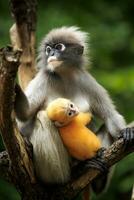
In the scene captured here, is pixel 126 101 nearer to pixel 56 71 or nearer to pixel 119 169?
pixel 119 169

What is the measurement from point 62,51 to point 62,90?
1.35 feet

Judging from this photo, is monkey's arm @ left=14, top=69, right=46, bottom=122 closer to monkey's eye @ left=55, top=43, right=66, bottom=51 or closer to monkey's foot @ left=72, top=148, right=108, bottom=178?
monkey's eye @ left=55, top=43, right=66, bottom=51

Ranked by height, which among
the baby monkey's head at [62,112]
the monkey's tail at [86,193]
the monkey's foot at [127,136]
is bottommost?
the monkey's tail at [86,193]

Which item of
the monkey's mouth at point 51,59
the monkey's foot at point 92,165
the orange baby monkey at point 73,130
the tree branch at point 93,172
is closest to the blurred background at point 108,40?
the monkey's mouth at point 51,59

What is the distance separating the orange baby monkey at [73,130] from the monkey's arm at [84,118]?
2 centimetres

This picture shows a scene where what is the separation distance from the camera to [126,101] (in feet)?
34.7

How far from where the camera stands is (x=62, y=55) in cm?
757

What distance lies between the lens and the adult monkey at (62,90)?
7.10m

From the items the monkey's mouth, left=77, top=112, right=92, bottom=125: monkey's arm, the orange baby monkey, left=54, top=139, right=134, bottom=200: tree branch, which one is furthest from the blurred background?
left=54, top=139, right=134, bottom=200: tree branch

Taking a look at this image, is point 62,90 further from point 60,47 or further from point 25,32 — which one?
point 25,32

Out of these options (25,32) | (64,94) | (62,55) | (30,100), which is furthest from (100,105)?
(25,32)

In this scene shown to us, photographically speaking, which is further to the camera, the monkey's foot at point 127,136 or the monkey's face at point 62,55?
the monkey's face at point 62,55

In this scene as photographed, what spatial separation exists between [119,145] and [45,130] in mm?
760

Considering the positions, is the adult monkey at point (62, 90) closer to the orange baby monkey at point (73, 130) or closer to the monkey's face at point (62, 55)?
the monkey's face at point (62, 55)
